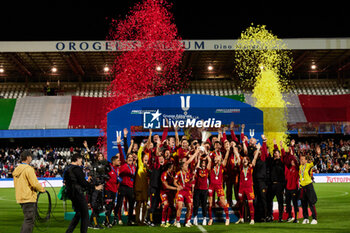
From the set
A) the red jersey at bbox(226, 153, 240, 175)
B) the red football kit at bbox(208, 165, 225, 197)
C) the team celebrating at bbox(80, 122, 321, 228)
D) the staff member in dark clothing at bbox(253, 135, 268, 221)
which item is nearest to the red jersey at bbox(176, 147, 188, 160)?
the team celebrating at bbox(80, 122, 321, 228)

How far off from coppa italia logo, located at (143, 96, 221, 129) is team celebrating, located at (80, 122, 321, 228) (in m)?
4.15

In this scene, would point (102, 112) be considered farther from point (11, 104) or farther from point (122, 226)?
point (122, 226)

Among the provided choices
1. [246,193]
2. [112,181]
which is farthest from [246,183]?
Result: [112,181]

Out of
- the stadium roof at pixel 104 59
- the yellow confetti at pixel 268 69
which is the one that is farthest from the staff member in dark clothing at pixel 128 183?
the stadium roof at pixel 104 59

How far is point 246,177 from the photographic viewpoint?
1275 cm

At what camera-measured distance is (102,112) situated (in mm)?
46031

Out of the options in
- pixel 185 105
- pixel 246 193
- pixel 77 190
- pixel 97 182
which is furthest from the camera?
pixel 185 105

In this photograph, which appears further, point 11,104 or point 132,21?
point 11,104

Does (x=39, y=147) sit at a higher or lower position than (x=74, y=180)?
higher

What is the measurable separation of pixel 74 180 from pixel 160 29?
74.1 ft

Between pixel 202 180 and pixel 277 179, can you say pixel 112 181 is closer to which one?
pixel 202 180

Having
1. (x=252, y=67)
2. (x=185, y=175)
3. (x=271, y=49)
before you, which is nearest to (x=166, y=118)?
(x=185, y=175)

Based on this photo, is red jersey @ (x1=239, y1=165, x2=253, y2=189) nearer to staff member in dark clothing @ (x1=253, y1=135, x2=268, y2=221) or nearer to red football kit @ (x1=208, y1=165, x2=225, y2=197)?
staff member in dark clothing @ (x1=253, y1=135, x2=268, y2=221)

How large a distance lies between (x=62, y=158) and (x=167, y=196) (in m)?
28.8
